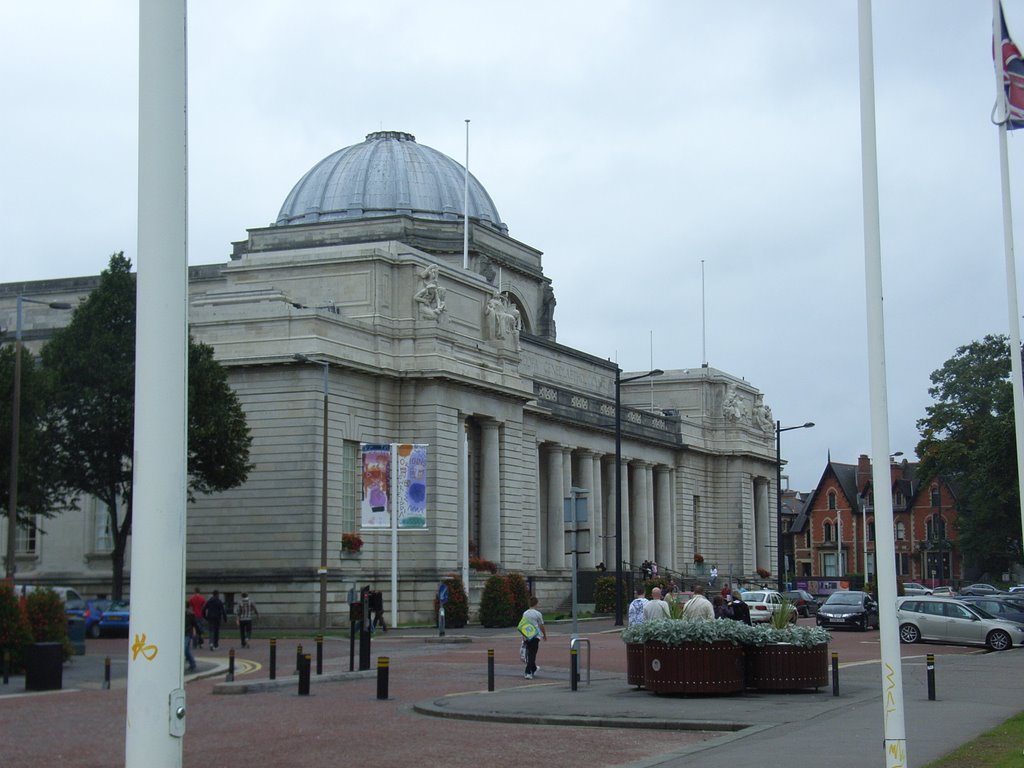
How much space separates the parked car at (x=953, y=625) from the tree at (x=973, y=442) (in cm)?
2293

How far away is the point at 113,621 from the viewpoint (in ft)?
165

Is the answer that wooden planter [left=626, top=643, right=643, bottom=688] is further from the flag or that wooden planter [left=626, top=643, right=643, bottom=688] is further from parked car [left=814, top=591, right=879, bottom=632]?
parked car [left=814, top=591, right=879, bottom=632]

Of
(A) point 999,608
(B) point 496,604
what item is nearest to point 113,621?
(B) point 496,604

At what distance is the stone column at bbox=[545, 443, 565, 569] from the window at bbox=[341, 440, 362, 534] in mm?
21474

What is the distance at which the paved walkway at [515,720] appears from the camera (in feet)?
59.0

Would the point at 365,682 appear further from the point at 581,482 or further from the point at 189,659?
the point at 581,482

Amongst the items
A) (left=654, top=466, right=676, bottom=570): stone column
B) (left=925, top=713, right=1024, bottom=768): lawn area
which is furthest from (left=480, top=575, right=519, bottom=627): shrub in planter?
(left=925, top=713, right=1024, bottom=768): lawn area

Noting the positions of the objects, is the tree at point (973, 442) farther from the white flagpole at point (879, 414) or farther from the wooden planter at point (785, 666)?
the white flagpole at point (879, 414)

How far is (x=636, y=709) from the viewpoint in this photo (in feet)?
76.7

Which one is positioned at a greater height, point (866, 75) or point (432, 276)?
point (432, 276)

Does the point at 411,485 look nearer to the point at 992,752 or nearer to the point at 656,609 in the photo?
the point at 656,609

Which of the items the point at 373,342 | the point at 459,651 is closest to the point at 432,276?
the point at 373,342

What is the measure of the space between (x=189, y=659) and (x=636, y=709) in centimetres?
1516

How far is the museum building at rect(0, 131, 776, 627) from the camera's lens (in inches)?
2291
